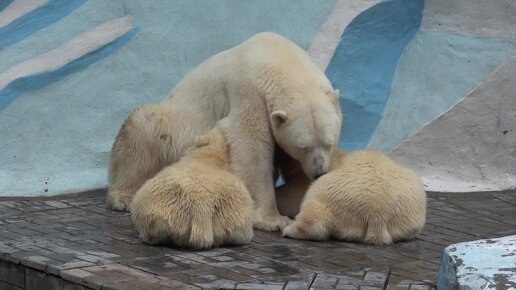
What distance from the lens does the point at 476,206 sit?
7.07 meters

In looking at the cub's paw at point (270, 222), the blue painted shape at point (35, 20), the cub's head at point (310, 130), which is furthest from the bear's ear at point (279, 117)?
the blue painted shape at point (35, 20)

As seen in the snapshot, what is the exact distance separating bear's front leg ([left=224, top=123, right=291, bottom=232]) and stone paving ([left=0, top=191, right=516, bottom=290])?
0.34 feet

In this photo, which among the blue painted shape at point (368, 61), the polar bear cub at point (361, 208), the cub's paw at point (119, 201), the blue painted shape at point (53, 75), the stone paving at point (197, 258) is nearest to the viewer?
the stone paving at point (197, 258)

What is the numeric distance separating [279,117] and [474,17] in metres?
2.85

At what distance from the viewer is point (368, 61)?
8.11 m

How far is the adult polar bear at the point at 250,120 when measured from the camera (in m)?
6.02

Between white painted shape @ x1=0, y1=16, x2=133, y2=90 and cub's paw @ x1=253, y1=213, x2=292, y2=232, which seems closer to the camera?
cub's paw @ x1=253, y1=213, x2=292, y2=232

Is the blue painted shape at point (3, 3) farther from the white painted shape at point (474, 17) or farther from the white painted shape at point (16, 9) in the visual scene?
the white painted shape at point (474, 17)

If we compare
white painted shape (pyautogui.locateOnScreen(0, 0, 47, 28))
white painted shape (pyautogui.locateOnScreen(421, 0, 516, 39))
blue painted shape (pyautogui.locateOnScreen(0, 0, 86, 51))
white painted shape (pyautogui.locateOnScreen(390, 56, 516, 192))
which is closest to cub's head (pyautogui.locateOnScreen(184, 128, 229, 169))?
white painted shape (pyautogui.locateOnScreen(390, 56, 516, 192))

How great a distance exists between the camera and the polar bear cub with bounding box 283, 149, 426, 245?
5.73m

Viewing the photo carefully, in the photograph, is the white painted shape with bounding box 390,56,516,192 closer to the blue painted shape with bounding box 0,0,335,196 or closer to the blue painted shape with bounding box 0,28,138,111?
the blue painted shape with bounding box 0,0,335,196

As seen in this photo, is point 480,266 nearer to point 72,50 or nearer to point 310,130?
point 310,130

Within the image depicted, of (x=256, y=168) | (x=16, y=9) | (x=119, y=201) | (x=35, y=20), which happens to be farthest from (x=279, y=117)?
(x=16, y=9)

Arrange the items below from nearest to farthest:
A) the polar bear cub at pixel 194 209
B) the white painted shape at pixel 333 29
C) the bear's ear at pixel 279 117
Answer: the polar bear cub at pixel 194 209
the bear's ear at pixel 279 117
the white painted shape at pixel 333 29
